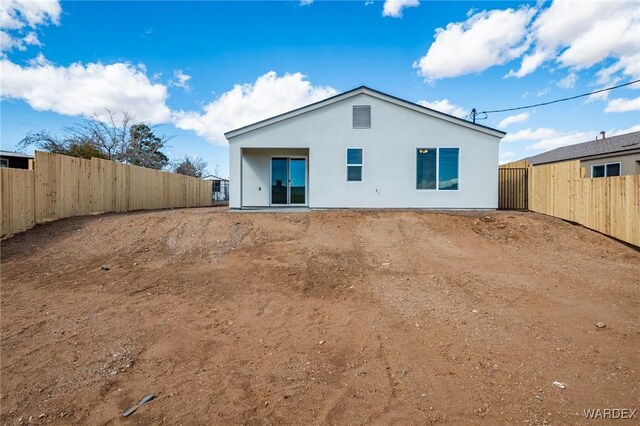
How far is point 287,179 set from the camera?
13.3m

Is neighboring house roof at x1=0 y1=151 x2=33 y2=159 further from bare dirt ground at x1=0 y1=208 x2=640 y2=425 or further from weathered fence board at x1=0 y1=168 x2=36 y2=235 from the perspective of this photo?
bare dirt ground at x1=0 y1=208 x2=640 y2=425

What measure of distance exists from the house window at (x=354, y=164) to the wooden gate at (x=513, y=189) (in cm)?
635

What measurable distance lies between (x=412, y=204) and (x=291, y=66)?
9183mm

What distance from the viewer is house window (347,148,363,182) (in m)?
11.5

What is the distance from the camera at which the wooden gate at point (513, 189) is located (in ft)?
40.2

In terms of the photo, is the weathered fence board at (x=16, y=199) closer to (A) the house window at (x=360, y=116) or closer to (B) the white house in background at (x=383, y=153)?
(B) the white house in background at (x=383, y=153)

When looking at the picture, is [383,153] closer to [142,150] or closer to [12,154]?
[12,154]

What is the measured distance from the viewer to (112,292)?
506 cm

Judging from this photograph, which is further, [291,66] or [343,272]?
[291,66]

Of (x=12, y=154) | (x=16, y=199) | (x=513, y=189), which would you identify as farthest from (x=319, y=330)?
(x=12, y=154)

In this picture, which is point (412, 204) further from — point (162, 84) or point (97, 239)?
point (162, 84)

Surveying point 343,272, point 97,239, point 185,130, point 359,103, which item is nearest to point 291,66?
point 359,103

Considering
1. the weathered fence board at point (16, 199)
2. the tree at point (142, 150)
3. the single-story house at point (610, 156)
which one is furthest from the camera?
the tree at point (142, 150)
